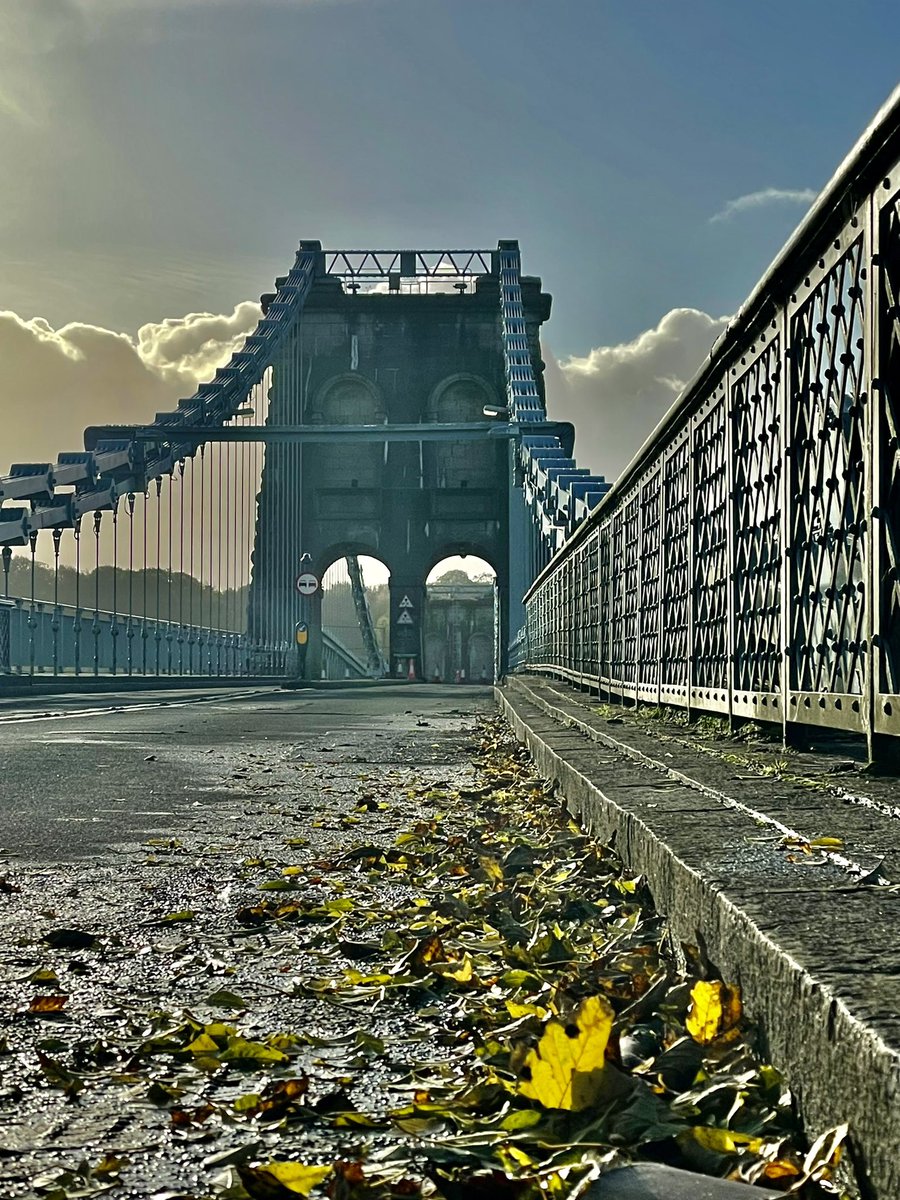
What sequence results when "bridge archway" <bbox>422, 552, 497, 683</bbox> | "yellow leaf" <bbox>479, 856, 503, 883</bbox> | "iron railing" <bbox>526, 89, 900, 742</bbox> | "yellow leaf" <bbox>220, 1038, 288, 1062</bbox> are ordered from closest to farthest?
"yellow leaf" <bbox>220, 1038, 288, 1062</bbox>, "iron railing" <bbox>526, 89, 900, 742</bbox>, "yellow leaf" <bbox>479, 856, 503, 883</bbox>, "bridge archway" <bbox>422, 552, 497, 683</bbox>

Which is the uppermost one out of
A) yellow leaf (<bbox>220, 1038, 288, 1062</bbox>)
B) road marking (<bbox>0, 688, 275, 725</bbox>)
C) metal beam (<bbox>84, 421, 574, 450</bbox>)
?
A: metal beam (<bbox>84, 421, 574, 450</bbox>)

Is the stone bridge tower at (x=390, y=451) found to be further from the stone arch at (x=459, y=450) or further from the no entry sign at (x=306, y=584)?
the no entry sign at (x=306, y=584)

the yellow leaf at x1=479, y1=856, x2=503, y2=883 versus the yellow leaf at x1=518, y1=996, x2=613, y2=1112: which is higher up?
the yellow leaf at x1=518, y1=996, x2=613, y2=1112

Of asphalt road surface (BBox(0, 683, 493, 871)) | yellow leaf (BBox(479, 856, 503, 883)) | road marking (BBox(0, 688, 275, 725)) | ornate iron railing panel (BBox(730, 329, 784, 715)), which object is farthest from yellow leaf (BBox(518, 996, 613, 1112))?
road marking (BBox(0, 688, 275, 725))

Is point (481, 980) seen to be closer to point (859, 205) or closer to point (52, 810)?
point (859, 205)

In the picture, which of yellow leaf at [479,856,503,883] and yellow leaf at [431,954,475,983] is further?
yellow leaf at [479,856,503,883]

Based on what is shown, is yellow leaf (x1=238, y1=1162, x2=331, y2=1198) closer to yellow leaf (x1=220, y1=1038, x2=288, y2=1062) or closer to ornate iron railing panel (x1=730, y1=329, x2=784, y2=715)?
yellow leaf (x1=220, y1=1038, x2=288, y2=1062)

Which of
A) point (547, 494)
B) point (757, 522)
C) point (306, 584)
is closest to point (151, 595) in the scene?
point (306, 584)

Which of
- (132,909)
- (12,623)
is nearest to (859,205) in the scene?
(132,909)

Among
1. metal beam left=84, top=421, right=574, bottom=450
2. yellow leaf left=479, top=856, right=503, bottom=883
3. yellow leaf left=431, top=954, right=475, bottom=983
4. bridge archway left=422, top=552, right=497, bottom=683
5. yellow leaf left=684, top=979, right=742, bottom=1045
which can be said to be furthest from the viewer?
bridge archway left=422, top=552, right=497, bottom=683
